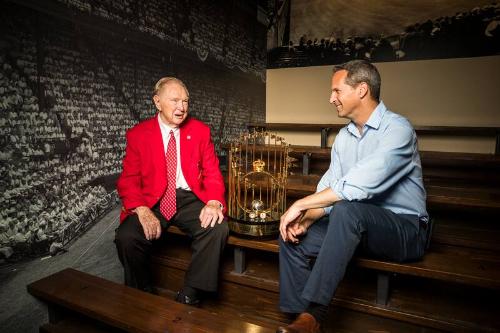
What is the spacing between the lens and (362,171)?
161 centimetres

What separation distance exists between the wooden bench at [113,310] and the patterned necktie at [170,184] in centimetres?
56

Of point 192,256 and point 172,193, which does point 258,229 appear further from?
point 172,193

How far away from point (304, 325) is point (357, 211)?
539 mm

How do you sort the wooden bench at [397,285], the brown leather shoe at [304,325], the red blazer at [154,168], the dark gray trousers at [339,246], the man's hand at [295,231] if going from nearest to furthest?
the brown leather shoe at [304,325]
the dark gray trousers at [339,246]
the wooden bench at [397,285]
the man's hand at [295,231]
the red blazer at [154,168]

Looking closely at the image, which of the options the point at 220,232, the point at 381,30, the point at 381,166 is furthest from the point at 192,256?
the point at 381,30

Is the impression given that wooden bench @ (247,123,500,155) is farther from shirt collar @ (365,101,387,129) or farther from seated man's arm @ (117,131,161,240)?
seated man's arm @ (117,131,161,240)

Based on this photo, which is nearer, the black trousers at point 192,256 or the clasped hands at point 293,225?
the clasped hands at point 293,225

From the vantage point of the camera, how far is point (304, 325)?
4.56 feet

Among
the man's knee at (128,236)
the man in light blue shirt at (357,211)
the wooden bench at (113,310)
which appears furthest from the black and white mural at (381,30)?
the wooden bench at (113,310)

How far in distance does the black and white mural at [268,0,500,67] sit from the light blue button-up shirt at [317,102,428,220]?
83.2 inches

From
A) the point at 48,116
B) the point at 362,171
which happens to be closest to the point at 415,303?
the point at 362,171

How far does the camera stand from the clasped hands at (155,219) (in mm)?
2025

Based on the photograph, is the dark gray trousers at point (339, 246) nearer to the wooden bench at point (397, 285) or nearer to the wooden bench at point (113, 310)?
the wooden bench at point (397, 285)

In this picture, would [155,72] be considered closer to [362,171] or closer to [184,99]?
[184,99]
